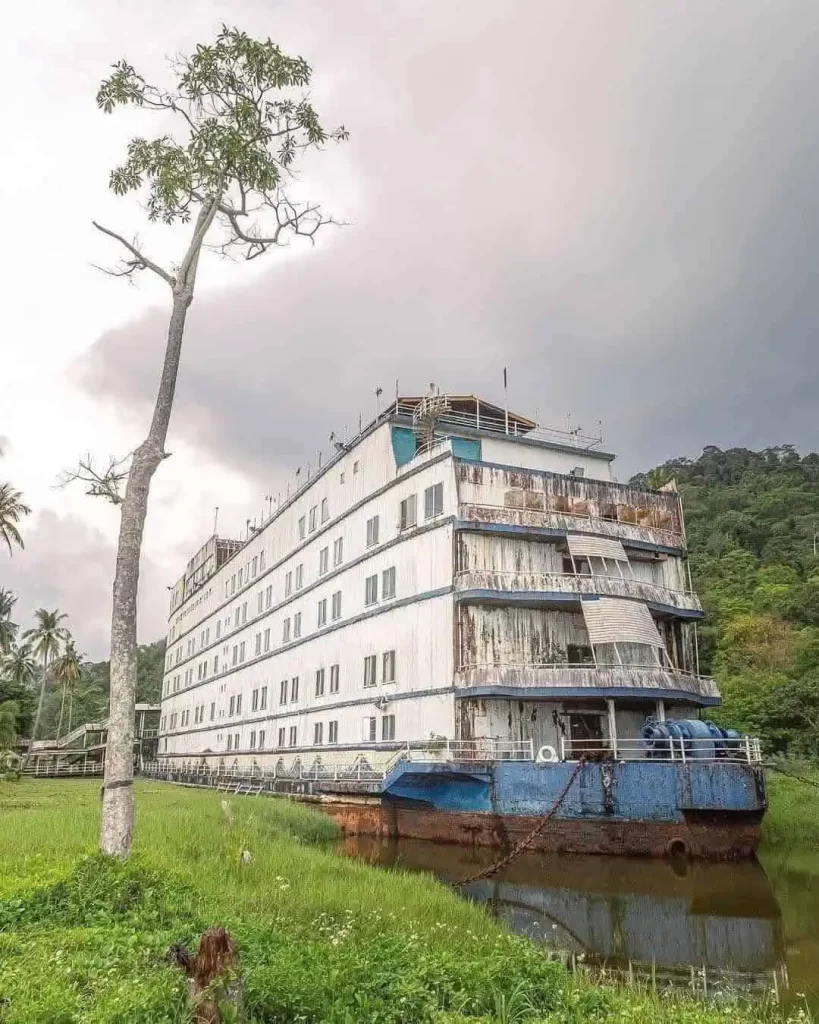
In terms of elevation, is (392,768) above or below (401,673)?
below

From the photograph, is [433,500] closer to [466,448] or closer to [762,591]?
[466,448]

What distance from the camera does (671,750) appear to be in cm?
1972

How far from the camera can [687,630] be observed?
90.2 ft

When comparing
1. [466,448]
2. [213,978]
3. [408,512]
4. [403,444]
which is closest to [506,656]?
[408,512]

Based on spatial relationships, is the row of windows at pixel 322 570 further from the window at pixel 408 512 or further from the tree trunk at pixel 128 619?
the tree trunk at pixel 128 619

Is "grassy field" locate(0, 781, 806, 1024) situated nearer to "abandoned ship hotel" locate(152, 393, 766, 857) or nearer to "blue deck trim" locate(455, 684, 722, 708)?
"abandoned ship hotel" locate(152, 393, 766, 857)

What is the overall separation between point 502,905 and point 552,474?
15.2 m

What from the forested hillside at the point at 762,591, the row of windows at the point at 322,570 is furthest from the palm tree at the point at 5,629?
the forested hillside at the point at 762,591

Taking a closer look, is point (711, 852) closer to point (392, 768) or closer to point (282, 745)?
point (392, 768)

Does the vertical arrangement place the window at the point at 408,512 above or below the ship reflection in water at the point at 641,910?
above

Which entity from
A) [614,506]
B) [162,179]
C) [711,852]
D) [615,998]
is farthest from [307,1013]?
[614,506]

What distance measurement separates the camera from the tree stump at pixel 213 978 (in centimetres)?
529

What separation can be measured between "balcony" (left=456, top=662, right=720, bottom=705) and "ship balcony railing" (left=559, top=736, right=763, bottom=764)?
1.38m

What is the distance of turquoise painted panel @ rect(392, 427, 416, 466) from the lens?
28.7m
